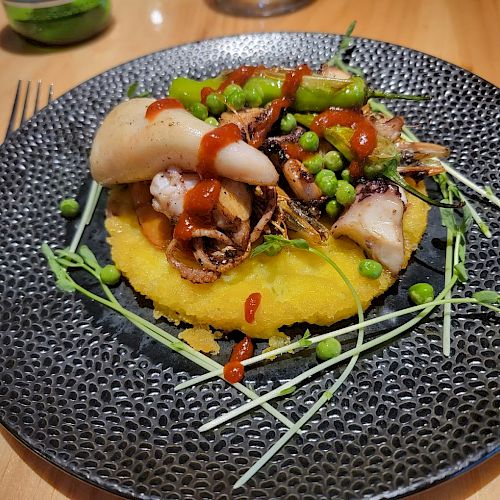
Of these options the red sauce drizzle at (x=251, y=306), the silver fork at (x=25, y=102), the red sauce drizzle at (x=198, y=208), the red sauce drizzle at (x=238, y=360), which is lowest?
the silver fork at (x=25, y=102)

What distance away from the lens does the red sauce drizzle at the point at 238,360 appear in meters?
2.72

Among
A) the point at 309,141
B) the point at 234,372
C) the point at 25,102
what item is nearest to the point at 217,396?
the point at 234,372

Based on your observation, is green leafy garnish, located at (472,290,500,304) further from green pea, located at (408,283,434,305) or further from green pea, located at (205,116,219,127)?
green pea, located at (205,116,219,127)

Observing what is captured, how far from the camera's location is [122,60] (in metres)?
5.65

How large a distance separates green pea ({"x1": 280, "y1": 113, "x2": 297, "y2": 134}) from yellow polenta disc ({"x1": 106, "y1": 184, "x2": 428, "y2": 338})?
742 mm

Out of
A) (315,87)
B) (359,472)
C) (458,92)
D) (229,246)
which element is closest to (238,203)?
(229,246)

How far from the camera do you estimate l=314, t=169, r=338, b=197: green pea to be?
315 centimetres

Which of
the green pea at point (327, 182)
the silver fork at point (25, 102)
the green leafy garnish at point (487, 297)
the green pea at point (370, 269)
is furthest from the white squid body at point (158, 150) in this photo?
the silver fork at point (25, 102)

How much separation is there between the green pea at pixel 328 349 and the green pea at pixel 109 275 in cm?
132

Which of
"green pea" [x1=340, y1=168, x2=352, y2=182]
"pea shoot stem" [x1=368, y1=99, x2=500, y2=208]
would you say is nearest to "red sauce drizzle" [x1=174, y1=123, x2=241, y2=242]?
A: "green pea" [x1=340, y1=168, x2=352, y2=182]

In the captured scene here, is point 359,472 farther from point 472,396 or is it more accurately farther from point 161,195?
point 161,195

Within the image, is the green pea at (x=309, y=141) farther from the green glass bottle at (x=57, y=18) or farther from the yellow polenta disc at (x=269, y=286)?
the green glass bottle at (x=57, y=18)

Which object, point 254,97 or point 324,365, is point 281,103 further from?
point 324,365

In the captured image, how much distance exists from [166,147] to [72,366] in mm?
1305
